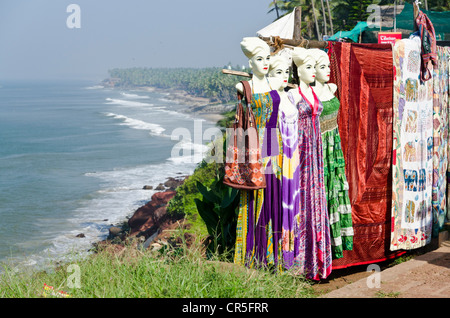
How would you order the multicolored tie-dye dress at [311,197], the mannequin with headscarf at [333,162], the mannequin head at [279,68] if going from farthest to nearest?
1. the mannequin with headscarf at [333,162]
2. the multicolored tie-dye dress at [311,197]
3. the mannequin head at [279,68]

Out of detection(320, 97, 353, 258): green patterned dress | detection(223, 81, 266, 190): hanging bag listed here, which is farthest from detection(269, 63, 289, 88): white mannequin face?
detection(320, 97, 353, 258): green patterned dress

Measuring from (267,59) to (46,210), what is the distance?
67.5 ft

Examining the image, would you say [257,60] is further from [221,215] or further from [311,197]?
[221,215]

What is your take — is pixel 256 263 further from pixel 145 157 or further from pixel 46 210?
pixel 145 157

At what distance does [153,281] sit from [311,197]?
1459mm

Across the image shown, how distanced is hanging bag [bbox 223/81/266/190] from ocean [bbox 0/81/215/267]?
167 cm

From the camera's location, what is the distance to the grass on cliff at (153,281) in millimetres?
3420

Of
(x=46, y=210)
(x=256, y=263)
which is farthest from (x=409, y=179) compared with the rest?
(x=46, y=210)

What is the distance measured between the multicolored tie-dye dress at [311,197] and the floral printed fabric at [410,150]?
34.9 inches

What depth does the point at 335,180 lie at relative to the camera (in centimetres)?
454

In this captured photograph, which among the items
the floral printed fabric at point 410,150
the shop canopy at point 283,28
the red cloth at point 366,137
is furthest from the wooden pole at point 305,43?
the shop canopy at point 283,28

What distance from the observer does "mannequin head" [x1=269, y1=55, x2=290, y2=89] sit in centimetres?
420

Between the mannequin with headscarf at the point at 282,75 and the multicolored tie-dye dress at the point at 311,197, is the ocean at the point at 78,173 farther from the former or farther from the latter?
the mannequin with headscarf at the point at 282,75

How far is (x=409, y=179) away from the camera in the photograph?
5008 millimetres
